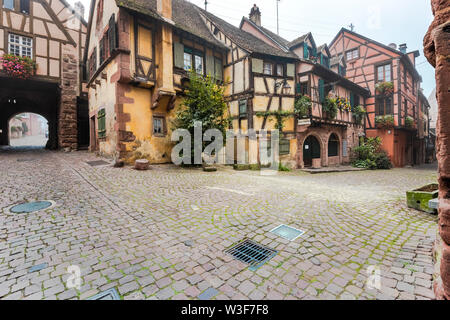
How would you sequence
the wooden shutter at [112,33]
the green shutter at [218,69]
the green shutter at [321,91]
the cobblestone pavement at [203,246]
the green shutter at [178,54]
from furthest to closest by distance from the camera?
the green shutter at [321,91] → the green shutter at [218,69] → the green shutter at [178,54] → the wooden shutter at [112,33] → the cobblestone pavement at [203,246]

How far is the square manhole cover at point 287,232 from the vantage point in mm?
3263

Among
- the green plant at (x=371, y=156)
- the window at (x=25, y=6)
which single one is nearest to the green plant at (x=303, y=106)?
the green plant at (x=371, y=156)

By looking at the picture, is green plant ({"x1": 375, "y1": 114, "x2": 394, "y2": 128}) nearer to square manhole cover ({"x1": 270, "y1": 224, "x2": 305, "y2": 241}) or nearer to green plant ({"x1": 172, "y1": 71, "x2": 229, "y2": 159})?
green plant ({"x1": 172, "y1": 71, "x2": 229, "y2": 159})

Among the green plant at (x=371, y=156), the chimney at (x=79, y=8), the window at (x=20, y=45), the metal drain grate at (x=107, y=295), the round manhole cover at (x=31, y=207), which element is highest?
the chimney at (x=79, y=8)

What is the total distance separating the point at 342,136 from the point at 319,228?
15.6 metres

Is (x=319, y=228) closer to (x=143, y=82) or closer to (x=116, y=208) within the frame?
(x=116, y=208)

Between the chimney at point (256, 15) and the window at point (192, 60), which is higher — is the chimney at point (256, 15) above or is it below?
above

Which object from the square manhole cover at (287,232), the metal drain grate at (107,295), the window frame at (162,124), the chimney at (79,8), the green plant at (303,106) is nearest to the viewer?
the metal drain grate at (107,295)

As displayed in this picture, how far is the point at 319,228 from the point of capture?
11.8ft

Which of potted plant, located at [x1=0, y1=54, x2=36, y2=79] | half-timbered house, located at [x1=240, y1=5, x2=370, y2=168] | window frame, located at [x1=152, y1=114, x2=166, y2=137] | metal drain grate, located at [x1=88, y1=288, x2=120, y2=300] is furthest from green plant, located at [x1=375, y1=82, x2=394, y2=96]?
potted plant, located at [x1=0, y1=54, x2=36, y2=79]

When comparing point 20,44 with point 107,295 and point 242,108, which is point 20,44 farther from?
point 107,295

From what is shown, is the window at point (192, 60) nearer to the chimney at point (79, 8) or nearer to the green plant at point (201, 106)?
the green plant at point (201, 106)

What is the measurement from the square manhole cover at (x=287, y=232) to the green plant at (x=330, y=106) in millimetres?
12953
